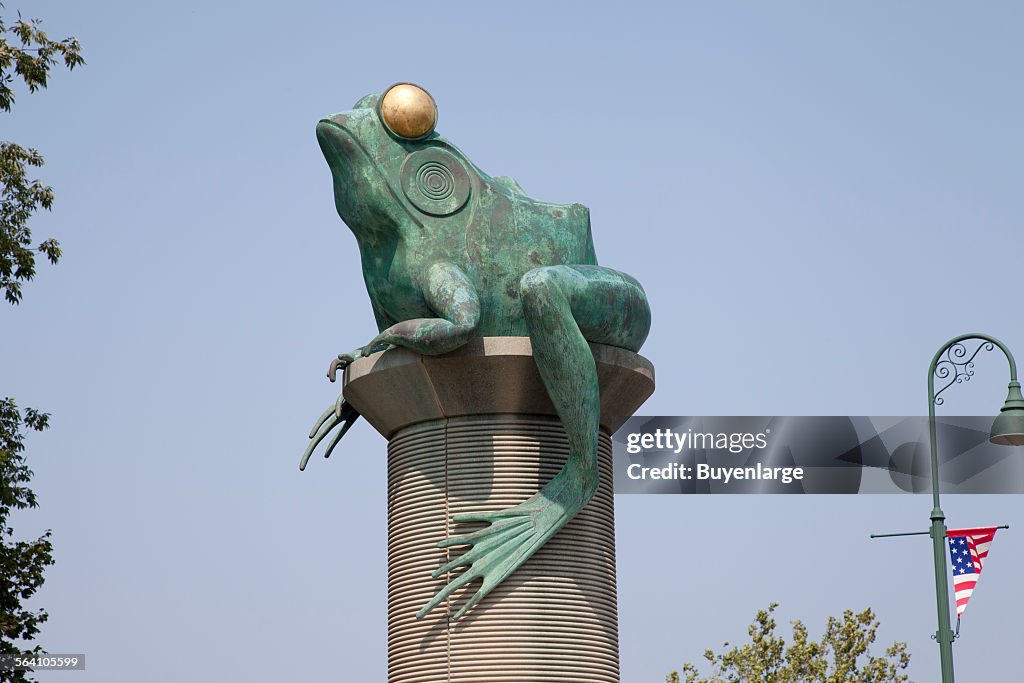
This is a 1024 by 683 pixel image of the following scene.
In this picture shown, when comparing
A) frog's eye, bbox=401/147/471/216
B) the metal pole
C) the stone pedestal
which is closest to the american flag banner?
the metal pole

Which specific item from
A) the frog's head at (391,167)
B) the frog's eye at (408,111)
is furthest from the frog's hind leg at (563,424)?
the frog's eye at (408,111)

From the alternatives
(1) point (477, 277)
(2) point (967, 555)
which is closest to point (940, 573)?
(2) point (967, 555)

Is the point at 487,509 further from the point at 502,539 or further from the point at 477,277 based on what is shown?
the point at 477,277

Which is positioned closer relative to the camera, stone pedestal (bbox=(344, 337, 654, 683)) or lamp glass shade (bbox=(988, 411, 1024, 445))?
stone pedestal (bbox=(344, 337, 654, 683))

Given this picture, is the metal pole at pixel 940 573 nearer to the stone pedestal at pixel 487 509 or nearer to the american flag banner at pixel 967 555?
the american flag banner at pixel 967 555

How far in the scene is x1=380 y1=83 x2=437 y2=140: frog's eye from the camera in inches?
632

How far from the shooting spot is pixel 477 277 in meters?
15.9

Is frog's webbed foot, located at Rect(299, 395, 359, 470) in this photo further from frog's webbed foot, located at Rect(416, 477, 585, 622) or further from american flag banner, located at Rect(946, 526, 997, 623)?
american flag banner, located at Rect(946, 526, 997, 623)

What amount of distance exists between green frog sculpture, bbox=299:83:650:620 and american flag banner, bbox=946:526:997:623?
16.3ft

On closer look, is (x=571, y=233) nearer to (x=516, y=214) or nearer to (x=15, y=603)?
(x=516, y=214)

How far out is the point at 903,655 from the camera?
33219 mm

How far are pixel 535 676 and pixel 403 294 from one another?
3.78m

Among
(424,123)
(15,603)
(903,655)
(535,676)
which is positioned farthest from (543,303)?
(903,655)

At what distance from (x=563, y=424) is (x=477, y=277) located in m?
1.61
